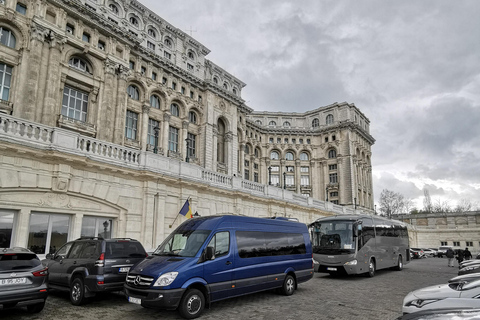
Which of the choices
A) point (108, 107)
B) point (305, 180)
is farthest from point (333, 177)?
point (108, 107)

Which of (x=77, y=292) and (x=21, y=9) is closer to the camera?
(x=77, y=292)

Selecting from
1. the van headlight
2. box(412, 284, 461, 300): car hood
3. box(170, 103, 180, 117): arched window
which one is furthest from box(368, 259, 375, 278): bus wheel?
box(170, 103, 180, 117): arched window

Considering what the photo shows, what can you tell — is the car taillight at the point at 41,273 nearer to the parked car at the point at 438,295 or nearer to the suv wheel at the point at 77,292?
the suv wheel at the point at 77,292

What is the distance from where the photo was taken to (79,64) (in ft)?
96.5

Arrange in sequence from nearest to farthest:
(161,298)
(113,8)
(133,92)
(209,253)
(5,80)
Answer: (161,298) < (209,253) < (5,80) < (113,8) < (133,92)

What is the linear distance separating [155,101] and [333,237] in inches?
1113

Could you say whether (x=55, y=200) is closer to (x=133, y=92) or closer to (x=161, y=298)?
(x=161, y=298)

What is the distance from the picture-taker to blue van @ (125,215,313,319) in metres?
7.83

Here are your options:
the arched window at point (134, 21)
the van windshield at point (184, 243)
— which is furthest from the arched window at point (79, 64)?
the van windshield at point (184, 243)

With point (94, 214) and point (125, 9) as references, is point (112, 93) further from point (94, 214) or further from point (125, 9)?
point (94, 214)

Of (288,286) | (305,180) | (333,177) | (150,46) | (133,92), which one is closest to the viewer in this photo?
(288,286)

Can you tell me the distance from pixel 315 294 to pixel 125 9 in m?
36.6

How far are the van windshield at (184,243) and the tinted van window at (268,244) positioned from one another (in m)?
1.33

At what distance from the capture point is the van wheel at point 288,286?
11.3 m
